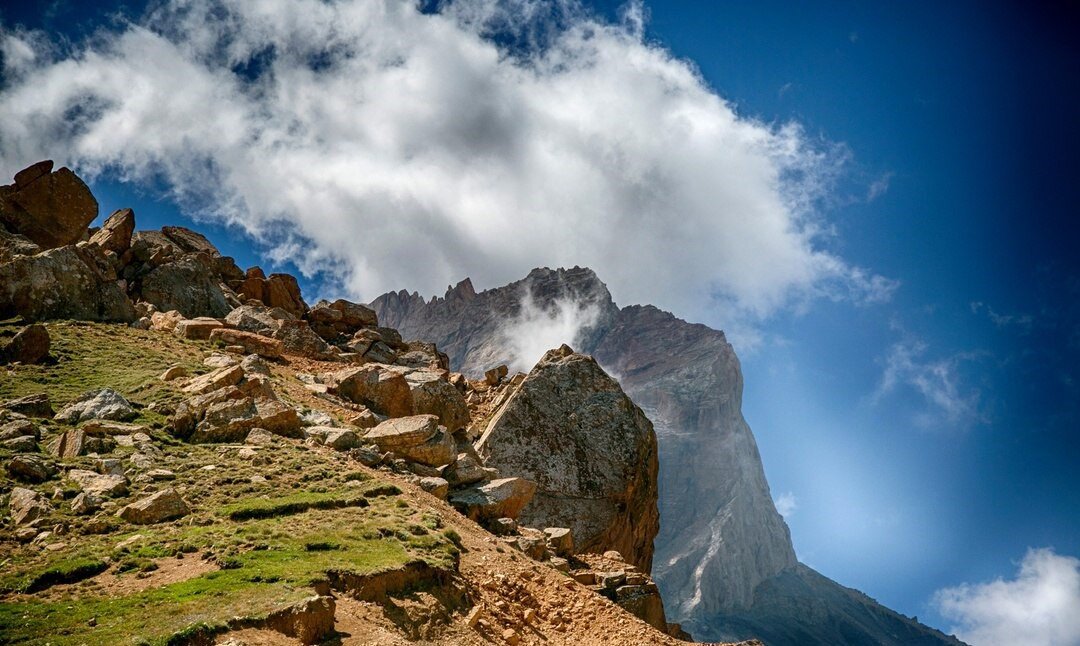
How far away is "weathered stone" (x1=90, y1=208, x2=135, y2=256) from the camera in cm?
4691

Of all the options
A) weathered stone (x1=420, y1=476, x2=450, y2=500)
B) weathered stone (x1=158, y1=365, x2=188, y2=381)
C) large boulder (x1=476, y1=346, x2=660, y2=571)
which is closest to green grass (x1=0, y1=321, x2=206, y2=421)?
weathered stone (x1=158, y1=365, x2=188, y2=381)

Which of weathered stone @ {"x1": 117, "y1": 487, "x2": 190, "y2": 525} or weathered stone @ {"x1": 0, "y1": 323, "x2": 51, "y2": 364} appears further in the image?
weathered stone @ {"x1": 0, "y1": 323, "x2": 51, "y2": 364}

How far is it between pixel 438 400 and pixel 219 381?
37.2ft

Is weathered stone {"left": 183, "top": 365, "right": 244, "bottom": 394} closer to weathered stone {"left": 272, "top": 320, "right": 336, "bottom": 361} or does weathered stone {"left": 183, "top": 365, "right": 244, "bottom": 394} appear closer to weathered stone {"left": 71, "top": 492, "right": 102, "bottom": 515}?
weathered stone {"left": 71, "top": 492, "right": 102, "bottom": 515}

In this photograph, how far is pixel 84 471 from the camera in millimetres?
19281

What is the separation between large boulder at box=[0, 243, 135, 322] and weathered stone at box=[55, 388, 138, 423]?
525 inches

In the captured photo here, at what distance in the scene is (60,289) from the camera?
35.4m

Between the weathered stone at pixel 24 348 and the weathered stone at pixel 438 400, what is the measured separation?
17.0 metres

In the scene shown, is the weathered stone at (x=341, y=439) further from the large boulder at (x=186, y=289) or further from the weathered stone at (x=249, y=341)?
the large boulder at (x=186, y=289)

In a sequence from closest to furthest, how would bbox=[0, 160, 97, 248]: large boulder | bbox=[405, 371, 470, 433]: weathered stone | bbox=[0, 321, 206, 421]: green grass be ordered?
bbox=[0, 321, 206, 421]: green grass
bbox=[405, 371, 470, 433]: weathered stone
bbox=[0, 160, 97, 248]: large boulder

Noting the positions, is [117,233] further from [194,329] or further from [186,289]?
[194,329]

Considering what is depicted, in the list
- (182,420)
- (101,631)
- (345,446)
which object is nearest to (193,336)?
(182,420)

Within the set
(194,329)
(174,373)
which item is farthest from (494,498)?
(194,329)

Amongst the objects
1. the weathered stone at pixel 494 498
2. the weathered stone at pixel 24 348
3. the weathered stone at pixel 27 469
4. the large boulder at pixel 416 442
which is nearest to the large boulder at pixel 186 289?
the weathered stone at pixel 24 348
